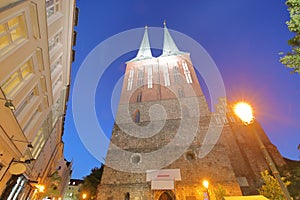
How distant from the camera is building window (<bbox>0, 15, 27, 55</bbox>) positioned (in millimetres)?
5578

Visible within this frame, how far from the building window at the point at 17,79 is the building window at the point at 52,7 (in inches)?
134

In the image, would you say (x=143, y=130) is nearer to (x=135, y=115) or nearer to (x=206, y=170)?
(x=135, y=115)

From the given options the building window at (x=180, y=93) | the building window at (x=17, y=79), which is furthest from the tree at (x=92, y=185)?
the building window at (x=17, y=79)

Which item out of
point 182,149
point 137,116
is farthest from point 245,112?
point 137,116

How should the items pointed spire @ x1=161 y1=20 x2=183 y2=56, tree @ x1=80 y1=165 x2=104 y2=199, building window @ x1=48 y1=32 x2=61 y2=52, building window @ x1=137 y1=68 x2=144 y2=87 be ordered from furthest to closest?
pointed spire @ x1=161 y1=20 x2=183 y2=56, building window @ x1=137 y1=68 x2=144 y2=87, tree @ x1=80 y1=165 x2=104 y2=199, building window @ x1=48 y1=32 x2=61 y2=52

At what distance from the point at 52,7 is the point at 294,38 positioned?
492 inches

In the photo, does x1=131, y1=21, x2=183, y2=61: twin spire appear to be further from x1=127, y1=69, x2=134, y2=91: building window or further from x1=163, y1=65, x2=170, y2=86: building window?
x1=163, y1=65, x2=170, y2=86: building window

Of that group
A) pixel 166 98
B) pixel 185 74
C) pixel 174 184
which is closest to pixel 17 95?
pixel 174 184

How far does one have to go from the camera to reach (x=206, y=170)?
1449 centimetres

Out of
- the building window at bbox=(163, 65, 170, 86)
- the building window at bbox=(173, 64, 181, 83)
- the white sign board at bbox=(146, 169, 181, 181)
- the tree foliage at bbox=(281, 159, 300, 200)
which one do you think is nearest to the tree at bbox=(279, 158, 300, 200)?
the tree foliage at bbox=(281, 159, 300, 200)

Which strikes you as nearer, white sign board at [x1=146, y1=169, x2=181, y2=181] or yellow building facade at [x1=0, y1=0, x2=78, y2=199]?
yellow building facade at [x1=0, y1=0, x2=78, y2=199]

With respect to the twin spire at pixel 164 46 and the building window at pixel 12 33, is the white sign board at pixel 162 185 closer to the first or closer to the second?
the building window at pixel 12 33

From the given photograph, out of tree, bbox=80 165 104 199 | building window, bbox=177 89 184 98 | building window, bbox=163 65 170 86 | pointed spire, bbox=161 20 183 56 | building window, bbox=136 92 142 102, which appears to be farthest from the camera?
pointed spire, bbox=161 20 183 56

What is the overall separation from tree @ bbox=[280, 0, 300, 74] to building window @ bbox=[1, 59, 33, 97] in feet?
37.7
